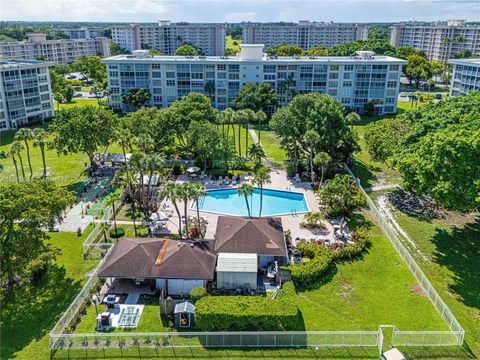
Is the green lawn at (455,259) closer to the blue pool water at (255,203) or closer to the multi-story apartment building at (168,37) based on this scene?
the blue pool water at (255,203)

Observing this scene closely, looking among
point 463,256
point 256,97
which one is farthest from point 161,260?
point 256,97

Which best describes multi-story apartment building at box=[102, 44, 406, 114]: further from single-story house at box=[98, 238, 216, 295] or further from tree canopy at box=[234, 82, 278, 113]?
single-story house at box=[98, 238, 216, 295]

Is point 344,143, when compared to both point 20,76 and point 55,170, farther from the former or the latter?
point 20,76

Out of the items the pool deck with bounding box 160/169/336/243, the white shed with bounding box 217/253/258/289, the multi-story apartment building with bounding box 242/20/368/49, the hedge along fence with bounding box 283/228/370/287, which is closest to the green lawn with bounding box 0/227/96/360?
the pool deck with bounding box 160/169/336/243

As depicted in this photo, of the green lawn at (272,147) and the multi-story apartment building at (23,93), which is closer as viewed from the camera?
the green lawn at (272,147)

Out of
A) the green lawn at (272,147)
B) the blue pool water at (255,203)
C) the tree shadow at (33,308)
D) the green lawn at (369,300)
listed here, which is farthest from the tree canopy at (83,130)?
the green lawn at (369,300)

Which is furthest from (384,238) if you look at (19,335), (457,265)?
(19,335)
